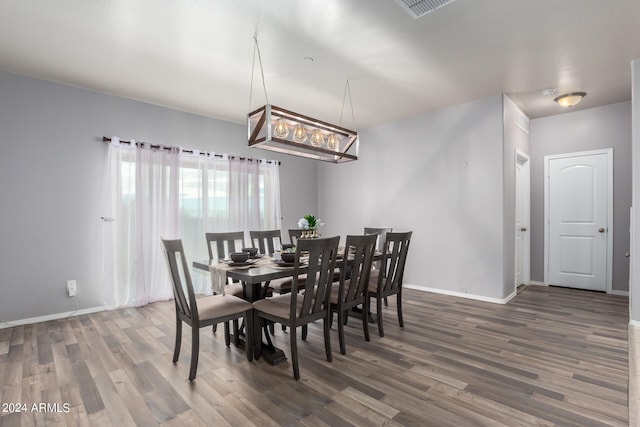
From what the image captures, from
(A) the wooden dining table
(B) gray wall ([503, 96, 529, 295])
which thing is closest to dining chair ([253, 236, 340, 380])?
(A) the wooden dining table

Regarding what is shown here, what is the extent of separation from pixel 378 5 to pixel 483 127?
8.88 feet

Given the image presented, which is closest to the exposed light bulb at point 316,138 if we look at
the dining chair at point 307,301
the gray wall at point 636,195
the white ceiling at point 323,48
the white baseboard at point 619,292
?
the white ceiling at point 323,48

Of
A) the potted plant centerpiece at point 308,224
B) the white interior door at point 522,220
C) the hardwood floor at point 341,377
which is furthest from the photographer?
the white interior door at point 522,220

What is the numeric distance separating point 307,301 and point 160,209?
291 cm

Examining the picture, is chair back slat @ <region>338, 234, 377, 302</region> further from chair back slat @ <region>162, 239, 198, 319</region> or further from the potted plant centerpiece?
chair back slat @ <region>162, 239, 198, 319</region>

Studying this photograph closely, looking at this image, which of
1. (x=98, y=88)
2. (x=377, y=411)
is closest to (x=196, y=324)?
(x=377, y=411)

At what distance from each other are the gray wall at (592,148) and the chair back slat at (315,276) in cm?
441

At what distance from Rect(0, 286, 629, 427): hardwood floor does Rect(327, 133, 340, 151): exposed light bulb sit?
191 cm

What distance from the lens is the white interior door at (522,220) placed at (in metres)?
4.98

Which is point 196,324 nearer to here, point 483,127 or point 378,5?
point 378,5

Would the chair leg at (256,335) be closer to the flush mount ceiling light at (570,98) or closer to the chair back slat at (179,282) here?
the chair back slat at (179,282)

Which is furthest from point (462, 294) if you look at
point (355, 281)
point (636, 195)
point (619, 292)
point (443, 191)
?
point (355, 281)

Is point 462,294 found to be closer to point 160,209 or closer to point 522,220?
point 522,220

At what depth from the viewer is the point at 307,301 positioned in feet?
7.92
